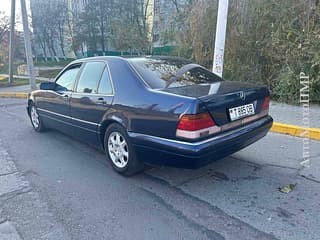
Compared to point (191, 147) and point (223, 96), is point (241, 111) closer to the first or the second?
point (223, 96)

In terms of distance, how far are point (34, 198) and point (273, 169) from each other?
303 cm

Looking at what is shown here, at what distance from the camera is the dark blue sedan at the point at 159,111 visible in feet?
9.43

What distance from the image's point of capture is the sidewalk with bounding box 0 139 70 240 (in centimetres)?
254

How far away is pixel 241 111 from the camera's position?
3.28 meters

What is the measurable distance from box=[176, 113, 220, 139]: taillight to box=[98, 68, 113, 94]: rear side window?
1.29m

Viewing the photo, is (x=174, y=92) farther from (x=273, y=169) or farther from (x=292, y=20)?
(x=292, y=20)

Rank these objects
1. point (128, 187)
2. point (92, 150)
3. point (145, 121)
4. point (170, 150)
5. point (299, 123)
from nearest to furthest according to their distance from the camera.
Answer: point (170, 150), point (145, 121), point (128, 187), point (92, 150), point (299, 123)

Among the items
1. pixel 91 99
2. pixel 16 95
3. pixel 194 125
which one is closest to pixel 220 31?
pixel 91 99

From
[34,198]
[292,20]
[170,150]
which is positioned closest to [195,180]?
[170,150]

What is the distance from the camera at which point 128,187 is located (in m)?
3.39

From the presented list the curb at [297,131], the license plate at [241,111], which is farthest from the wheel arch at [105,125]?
the curb at [297,131]

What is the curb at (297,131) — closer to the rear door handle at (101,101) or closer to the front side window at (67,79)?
the rear door handle at (101,101)

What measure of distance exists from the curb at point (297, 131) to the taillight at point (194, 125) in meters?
3.11

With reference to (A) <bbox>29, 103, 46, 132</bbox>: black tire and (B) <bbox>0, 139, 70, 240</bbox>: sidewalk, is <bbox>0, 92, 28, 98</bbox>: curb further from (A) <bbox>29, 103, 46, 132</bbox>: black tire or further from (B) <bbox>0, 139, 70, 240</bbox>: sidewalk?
(B) <bbox>0, 139, 70, 240</bbox>: sidewalk
